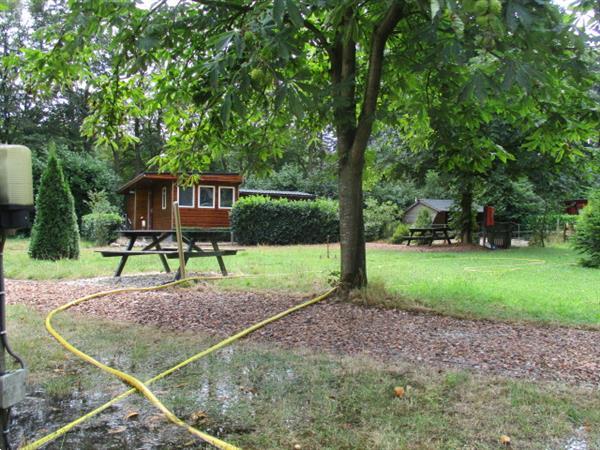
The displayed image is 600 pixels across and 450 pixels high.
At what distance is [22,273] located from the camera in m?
9.55

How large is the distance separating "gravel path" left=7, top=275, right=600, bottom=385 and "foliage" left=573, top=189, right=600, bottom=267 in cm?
828

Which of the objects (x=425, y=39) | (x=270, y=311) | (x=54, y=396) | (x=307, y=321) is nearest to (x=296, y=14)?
(x=425, y=39)

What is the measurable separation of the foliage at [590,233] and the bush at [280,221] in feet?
36.8

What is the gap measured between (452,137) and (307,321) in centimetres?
326

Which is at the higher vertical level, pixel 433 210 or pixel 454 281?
pixel 433 210

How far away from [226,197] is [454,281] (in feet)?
57.8

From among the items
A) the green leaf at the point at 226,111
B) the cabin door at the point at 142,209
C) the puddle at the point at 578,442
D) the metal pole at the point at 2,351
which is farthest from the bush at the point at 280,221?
the metal pole at the point at 2,351

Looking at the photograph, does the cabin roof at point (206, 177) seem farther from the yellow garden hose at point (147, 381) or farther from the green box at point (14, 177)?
the green box at point (14, 177)

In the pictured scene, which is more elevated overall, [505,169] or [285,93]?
[505,169]

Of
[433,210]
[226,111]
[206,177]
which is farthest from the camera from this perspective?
[433,210]

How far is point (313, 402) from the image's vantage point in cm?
304

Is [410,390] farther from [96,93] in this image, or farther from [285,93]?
[96,93]

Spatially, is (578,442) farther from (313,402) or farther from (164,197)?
(164,197)

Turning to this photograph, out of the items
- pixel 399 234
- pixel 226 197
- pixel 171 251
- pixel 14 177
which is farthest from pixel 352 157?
pixel 226 197
